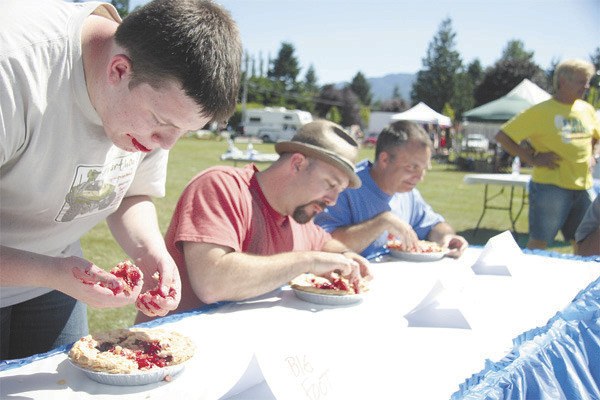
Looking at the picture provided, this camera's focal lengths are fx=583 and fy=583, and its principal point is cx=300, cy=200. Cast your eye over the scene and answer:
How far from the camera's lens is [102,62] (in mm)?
1380

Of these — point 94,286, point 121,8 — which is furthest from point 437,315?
point 121,8

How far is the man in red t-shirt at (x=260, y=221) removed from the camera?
195cm

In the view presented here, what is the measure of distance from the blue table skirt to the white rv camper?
142 ft

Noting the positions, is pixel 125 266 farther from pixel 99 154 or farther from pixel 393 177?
pixel 393 177

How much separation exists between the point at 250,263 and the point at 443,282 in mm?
679

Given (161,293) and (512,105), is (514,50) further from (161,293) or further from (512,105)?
(161,293)

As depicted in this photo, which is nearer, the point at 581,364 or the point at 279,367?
the point at 279,367

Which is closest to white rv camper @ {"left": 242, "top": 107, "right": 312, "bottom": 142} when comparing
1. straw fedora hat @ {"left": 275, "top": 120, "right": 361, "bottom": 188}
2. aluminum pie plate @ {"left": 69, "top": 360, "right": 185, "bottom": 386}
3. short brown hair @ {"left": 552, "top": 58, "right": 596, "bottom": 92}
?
short brown hair @ {"left": 552, "top": 58, "right": 596, "bottom": 92}

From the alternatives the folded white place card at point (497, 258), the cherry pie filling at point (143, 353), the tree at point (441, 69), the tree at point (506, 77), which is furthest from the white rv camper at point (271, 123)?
the cherry pie filling at point (143, 353)

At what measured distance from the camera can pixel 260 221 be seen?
226 centimetres

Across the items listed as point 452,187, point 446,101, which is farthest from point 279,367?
point 446,101

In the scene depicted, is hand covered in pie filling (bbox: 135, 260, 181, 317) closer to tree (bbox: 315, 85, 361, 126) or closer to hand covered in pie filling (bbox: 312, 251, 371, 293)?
hand covered in pie filling (bbox: 312, 251, 371, 293)

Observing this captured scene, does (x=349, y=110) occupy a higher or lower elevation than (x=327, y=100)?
lower

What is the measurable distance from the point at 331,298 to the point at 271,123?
44774 millimetres
